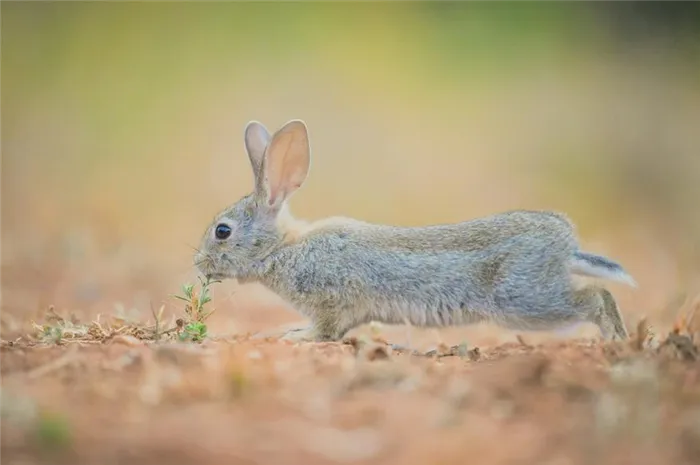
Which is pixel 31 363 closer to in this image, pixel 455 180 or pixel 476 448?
pixel 476 448

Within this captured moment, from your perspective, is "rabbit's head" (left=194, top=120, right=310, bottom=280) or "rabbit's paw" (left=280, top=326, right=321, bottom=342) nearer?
"rabbit's paw" (left=280, top=326, right=321, bottom=342)

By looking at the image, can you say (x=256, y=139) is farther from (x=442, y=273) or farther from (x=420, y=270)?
(x=442, y=273)

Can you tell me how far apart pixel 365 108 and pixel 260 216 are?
33.1ft

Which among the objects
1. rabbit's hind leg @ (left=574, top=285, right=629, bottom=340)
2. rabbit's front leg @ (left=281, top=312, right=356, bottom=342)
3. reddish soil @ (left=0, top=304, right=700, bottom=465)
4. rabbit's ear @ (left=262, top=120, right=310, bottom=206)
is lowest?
reddish soil @ (left=0, top=304, right=700, bottom=465)

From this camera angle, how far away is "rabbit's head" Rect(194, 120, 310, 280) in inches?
230

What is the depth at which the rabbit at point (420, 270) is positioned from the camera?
203 inches

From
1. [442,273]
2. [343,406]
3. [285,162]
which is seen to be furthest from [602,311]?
[343,406]

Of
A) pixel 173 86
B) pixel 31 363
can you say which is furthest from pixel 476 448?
pixel 173 86

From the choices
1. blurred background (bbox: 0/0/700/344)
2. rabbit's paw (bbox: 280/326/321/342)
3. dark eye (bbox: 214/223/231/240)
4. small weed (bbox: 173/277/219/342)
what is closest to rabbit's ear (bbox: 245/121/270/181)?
dark eye (bbox: 214/223/231/240)

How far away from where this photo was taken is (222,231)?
19.4 ft

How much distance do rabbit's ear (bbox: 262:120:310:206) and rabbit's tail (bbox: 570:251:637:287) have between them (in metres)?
1.73

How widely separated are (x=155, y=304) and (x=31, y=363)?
11.0ft

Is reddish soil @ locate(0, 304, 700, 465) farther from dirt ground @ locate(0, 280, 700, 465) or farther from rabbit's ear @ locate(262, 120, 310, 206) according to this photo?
rabbit's ear @ locate(262, 120, 310, 206)

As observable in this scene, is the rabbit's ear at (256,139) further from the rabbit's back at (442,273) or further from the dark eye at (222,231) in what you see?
the rabbit's back at (442,273)
